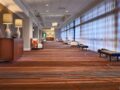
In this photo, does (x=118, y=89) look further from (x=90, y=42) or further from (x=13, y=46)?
(x=90, y=42)

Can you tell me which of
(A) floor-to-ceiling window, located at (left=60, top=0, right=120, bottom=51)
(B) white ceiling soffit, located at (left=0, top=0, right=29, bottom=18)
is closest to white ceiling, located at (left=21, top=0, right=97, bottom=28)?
(A) floor-to-ceiling window, located at (left=60, top=0, right=120, bottom=51)

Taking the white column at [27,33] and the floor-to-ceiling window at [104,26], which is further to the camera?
the white column at [27,33]

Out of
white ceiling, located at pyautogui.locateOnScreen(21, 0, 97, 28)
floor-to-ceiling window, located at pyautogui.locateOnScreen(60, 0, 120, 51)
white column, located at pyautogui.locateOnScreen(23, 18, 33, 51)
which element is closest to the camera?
floor-to-ceiling window, located at pyautogui.locateOnScreen(60, 0, 120, 51)

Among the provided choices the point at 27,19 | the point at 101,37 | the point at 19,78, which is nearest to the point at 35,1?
the point at 27,19

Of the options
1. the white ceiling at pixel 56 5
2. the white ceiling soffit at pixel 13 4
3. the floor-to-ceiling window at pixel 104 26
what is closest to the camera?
the white ceiling soffit at pixel 13 4

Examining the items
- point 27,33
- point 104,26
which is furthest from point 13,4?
point 27,33

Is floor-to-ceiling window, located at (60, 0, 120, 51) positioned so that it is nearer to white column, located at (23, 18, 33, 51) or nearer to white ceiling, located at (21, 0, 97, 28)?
white ceiling, located at (21, 0, 97, 28)

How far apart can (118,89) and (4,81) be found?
2.49m

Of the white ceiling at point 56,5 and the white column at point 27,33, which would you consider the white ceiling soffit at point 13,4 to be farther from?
the white column at point 27,33

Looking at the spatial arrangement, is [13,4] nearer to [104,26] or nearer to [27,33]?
[104,26]

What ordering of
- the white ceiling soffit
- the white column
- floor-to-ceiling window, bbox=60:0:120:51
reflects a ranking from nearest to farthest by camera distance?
the white ceiling soffit
floor-to-ceiling window, bbox=60:0:120:51
the white column

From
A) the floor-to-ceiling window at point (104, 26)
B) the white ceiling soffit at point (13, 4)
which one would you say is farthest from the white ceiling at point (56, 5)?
the white ceiling soffit at point (13, 4)

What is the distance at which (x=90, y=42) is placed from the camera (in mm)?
17422

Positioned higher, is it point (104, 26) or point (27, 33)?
point (104, 26)
